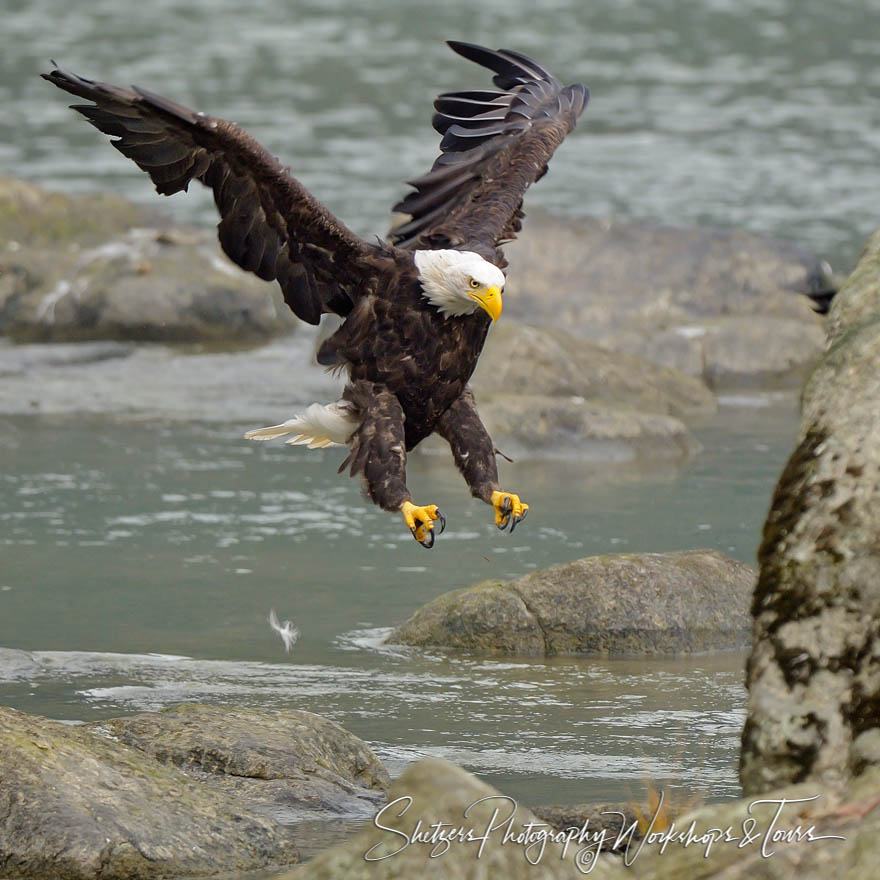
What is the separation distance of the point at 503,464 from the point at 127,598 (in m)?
2.86

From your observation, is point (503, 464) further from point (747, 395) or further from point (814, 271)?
point (814, 271)

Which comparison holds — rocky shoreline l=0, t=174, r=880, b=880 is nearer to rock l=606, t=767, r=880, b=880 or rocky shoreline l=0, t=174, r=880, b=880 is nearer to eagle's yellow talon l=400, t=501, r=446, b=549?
rock l=606, t=767, r=880, b=880

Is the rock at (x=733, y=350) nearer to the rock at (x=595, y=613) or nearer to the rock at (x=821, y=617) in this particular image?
the rock at (x=595, y=613)

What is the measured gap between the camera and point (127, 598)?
8.26 metres

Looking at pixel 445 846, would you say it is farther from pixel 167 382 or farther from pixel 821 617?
pixel 167 382

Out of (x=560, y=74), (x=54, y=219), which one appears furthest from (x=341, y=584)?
(x=560, y=74)

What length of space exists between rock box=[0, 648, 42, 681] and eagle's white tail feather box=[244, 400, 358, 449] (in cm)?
128

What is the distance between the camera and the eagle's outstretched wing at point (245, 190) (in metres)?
6.45

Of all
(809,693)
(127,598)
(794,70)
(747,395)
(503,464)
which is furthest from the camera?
(794,70)

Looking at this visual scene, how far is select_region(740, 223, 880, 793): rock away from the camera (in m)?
4.23

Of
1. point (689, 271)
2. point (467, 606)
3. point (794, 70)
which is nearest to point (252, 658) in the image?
point (467, 606)

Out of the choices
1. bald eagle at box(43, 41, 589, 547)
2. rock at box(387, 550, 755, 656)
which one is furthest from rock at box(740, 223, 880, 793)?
rock at box(387, 550, 755, 656)

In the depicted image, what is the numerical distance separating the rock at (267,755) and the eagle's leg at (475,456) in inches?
52.0

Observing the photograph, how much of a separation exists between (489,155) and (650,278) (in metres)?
6.94
